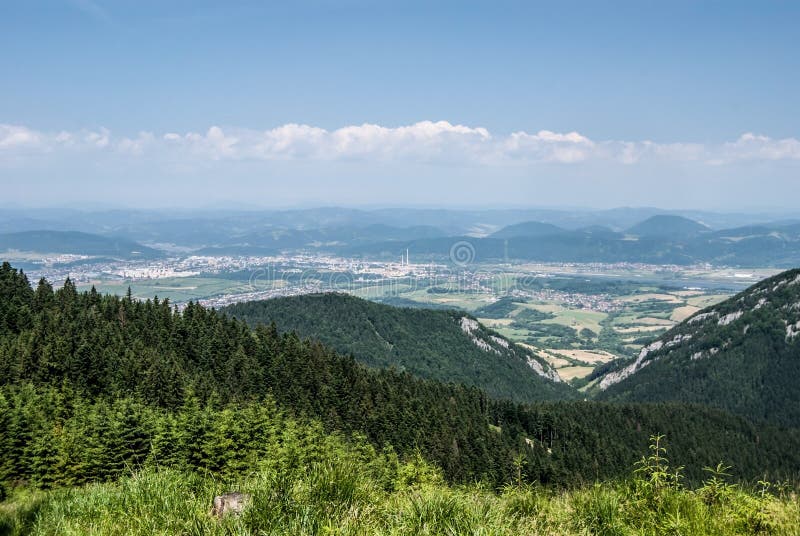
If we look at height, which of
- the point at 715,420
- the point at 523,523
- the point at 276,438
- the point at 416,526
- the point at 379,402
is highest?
the point at 416,526

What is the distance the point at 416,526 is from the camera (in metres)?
9.12

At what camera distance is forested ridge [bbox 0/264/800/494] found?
3325cm

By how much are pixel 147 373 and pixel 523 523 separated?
53580 mm

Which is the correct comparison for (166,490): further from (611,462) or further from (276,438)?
(611,462)

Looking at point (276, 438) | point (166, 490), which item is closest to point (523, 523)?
point (166, 490)

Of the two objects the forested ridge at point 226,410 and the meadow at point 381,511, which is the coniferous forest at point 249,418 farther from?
the meadow at point 381,511

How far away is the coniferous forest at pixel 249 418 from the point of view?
1225 inches

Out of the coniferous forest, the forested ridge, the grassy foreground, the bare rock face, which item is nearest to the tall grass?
the grassy foreground

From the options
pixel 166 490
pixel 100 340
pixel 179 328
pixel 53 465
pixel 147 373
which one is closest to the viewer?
pixel 166 490

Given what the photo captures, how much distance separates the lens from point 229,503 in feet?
34.6

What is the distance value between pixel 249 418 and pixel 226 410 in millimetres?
2928

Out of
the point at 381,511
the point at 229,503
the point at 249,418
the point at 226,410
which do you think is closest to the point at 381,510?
the point at 381,511

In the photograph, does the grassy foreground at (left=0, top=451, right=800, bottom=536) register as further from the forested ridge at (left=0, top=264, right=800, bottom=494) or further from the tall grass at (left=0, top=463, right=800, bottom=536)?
the forested ridge at (left=0, top=264, right=800, bottom=494)

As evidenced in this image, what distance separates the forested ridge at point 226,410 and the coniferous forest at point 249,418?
22 cm
